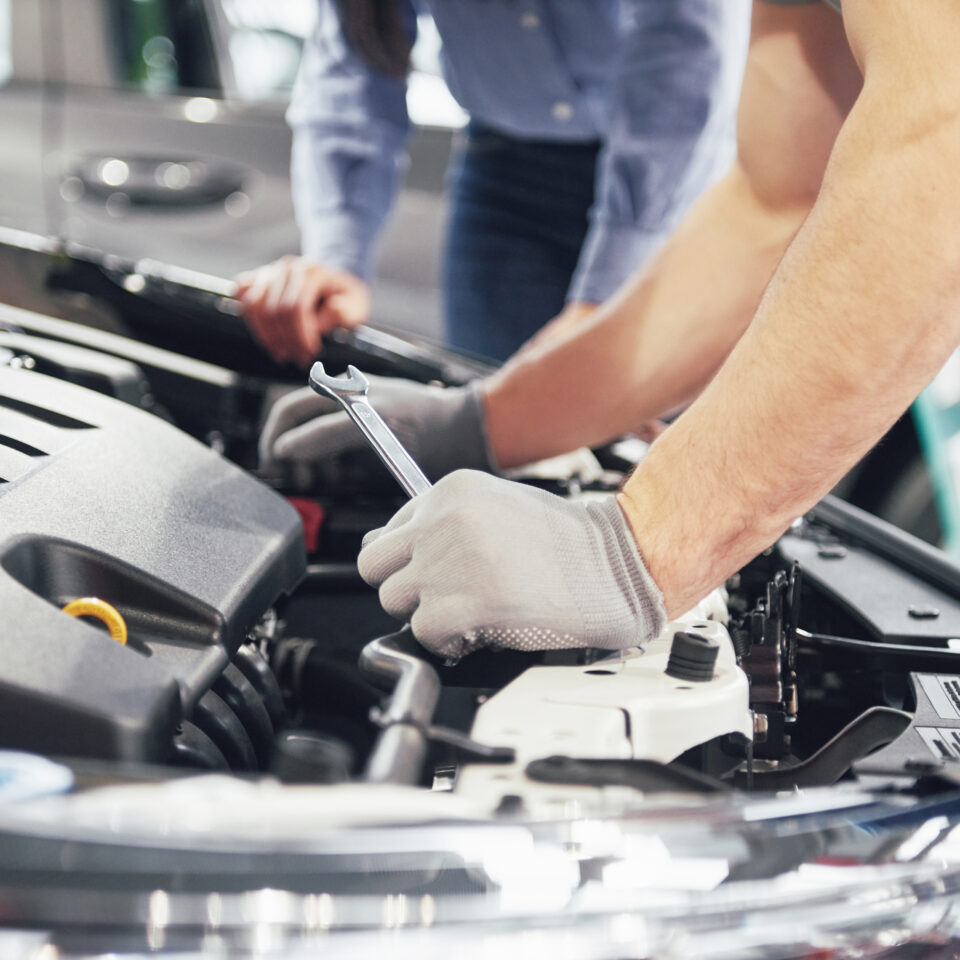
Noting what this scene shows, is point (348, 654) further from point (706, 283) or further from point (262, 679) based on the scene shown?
point (706, 283)

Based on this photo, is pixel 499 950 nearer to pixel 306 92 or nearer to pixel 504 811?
pixel 504 811

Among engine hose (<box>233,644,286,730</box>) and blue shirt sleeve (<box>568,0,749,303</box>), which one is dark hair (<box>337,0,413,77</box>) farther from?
engine hose (<box>233,644,286,730</box>)

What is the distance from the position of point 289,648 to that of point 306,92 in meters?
1.20

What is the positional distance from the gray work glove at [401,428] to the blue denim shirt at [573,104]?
0.44 m

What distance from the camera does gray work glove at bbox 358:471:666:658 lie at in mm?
718

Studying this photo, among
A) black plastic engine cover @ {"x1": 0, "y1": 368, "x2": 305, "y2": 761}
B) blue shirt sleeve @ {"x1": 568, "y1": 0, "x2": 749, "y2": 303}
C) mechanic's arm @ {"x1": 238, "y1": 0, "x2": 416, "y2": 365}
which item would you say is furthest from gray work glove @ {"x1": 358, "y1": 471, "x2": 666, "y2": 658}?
mechanic's arm @ {"x1": 238, "y1": 0, "x2": 416, "y2": 365}

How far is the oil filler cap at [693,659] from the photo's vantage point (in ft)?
2.37

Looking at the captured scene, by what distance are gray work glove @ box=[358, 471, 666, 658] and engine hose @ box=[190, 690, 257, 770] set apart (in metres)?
0.15

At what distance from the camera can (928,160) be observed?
2.31 ft

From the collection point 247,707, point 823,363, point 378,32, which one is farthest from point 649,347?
point 378,32

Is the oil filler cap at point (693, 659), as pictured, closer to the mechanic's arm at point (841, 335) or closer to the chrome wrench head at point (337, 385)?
the mechanic's arm at point (841, 335)

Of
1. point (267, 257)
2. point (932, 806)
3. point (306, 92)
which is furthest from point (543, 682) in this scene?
point (267, 257)

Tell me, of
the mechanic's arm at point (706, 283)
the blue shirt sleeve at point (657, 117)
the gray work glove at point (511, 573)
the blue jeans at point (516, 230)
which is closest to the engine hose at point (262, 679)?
the gray work glove at point (511, 573)

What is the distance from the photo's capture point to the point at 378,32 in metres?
1.69
